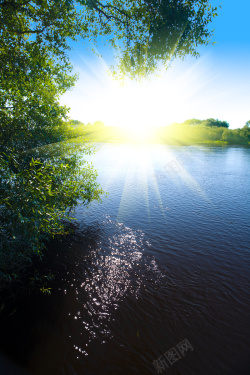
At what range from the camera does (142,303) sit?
10297mm

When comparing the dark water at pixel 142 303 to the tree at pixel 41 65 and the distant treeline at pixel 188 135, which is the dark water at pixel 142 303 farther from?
the distant treeline at pixel 188 135

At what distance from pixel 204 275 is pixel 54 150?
15.7 m

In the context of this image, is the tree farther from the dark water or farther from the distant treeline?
the distant treeline

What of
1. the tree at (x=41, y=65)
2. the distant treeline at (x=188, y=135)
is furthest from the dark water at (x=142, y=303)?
the distant treeline at (x=188, y=135)

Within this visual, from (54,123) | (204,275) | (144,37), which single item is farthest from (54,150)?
(204,275)

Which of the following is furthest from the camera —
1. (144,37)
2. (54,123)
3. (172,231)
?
(172,231)

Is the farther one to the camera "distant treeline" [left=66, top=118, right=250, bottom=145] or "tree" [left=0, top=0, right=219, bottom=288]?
"distant treeline" [left=66, top=118, right=250, bottom=145]

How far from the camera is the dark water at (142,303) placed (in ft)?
25.5

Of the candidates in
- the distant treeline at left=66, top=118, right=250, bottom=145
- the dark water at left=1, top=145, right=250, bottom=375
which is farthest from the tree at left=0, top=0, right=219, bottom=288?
the distant treeline at left=66, top=118, right=250, bottom=145

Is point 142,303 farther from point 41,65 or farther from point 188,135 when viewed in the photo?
point 188,135

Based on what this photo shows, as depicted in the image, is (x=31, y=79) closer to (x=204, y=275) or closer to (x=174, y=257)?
(x=174, y=257)

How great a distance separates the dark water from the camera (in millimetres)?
7773

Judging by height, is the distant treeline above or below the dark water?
above

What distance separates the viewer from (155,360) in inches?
305
